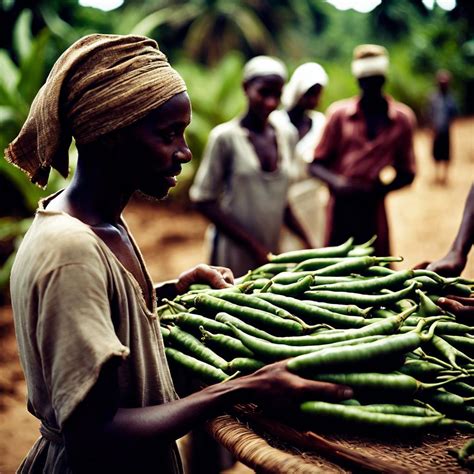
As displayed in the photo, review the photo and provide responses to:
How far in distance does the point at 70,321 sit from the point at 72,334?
34 millimetres

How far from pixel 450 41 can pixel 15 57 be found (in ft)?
66.1

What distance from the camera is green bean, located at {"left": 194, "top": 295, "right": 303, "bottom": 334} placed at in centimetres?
218

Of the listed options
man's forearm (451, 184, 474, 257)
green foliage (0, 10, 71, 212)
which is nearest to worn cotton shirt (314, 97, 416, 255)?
man's forearm (451, 184, 474, 257)

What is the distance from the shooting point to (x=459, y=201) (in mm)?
14508

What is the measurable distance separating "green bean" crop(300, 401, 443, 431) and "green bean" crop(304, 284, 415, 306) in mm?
543

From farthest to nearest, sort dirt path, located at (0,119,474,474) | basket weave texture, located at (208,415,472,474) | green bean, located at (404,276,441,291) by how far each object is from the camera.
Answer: dirt path, located at (0,119,474,474) < green bean, located at (404,276,441,291) < basket weave texture, located at (208,415,472,474)

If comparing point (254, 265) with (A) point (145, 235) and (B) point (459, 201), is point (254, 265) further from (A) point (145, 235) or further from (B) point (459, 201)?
(B) point (459, 201)

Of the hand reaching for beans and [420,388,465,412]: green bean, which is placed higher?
the hand reaching for beans

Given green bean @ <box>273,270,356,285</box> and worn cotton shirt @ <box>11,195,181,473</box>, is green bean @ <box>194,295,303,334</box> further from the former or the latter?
worn cotton shirt @ <box>11,195,181,473</box>

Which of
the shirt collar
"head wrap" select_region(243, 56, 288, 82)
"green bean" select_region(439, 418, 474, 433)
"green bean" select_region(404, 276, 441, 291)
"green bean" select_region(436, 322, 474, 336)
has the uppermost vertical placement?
"head wrap" select_region(243, 56, 288, 82)

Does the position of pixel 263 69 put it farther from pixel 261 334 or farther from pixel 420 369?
pixel 420 369

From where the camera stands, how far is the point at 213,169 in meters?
4.53

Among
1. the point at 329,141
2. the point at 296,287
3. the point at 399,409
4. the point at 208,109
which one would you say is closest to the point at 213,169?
the point at 329,141

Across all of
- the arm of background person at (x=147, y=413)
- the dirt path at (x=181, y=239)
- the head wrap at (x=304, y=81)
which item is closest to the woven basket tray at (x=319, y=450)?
the arm of background person at (x=147, y=413)
